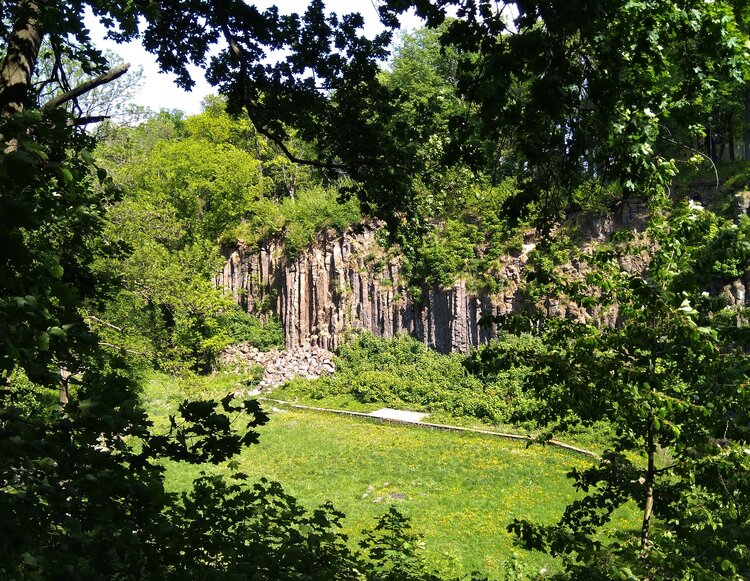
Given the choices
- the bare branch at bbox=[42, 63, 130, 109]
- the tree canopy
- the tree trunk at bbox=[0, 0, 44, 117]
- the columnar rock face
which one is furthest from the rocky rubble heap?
the tree trunk at bbox=[0, 0, 44, 117]

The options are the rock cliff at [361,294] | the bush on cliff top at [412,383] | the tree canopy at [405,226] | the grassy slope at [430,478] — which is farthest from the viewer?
the rock cliff at [361,294]

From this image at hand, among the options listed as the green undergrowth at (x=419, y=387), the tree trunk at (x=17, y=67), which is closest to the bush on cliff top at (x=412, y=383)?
the green undergrowth at (x=419, y=387)

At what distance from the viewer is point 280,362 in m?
31.5

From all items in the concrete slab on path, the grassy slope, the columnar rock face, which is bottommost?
the grassy slope

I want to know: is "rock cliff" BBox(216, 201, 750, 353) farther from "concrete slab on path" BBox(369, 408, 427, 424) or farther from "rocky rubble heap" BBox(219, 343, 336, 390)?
"concrete slab on path" BBox(369, 408, 427, 424)

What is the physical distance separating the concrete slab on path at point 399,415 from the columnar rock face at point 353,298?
4.53 metres

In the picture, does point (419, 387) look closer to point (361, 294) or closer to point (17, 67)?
point (361, 294)

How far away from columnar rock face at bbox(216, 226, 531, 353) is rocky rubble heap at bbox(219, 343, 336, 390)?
2.25ft

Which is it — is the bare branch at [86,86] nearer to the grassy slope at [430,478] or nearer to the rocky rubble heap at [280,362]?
the grassy slope at [430,478]

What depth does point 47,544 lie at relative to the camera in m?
3.23

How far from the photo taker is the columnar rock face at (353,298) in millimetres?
26906

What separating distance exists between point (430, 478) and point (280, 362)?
16.1 m

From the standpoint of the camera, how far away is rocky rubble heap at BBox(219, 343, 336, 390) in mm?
29672

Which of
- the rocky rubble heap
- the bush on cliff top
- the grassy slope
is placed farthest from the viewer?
the rocky rubble heap
